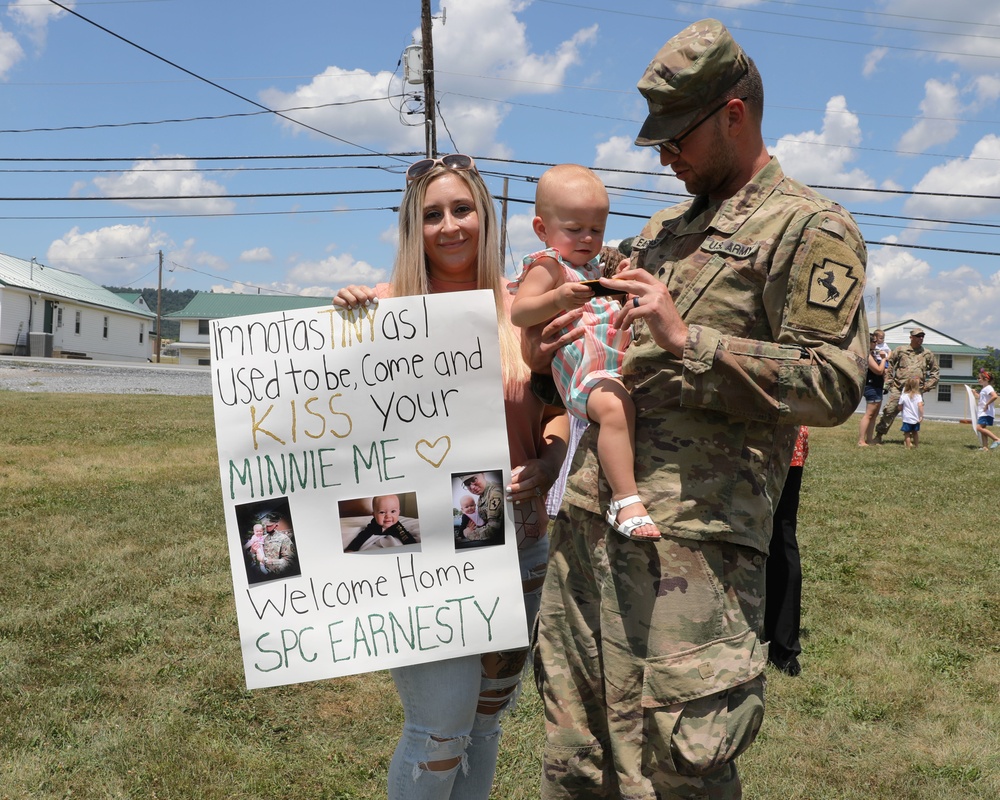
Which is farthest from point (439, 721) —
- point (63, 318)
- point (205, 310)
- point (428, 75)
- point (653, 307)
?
point (205, 310)

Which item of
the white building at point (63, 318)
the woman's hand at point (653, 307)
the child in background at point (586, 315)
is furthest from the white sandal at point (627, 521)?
the white building at point (63, 318)

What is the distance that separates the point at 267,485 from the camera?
99.0 inches

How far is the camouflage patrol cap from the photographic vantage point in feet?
6.41

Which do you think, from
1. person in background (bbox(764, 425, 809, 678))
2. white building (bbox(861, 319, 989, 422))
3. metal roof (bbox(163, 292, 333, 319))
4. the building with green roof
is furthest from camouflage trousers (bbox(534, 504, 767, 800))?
metal roof (bbox(163, 292, 333, 319))

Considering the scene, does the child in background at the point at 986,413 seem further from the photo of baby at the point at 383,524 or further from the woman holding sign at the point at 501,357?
the photo of baby at the point at 383,524

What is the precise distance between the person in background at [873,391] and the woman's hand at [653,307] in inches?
576

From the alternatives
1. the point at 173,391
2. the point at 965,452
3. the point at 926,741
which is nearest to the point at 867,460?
the point at 965,452

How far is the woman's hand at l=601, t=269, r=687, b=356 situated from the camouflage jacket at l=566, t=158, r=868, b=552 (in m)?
Result: 0.03

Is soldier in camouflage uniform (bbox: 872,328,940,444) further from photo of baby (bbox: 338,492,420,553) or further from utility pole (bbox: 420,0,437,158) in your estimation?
photo of baby (bbox: 338,492,420,553)

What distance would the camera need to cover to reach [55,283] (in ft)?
182

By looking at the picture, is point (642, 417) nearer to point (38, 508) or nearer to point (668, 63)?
point (668, 63)

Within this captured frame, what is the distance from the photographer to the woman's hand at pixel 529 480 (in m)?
2.59

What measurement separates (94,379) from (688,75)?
2874 cm

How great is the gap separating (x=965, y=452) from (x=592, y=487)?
1628 cm
